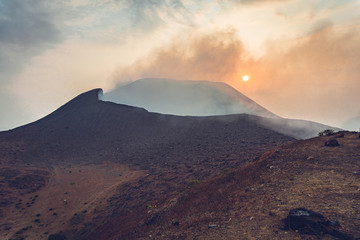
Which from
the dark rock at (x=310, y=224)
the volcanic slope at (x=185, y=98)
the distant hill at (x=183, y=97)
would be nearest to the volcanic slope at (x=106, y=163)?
the dark rock at (x=310, y=224)

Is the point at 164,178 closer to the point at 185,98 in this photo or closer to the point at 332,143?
the point at 332,143

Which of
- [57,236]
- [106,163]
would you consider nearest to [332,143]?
[57,236]

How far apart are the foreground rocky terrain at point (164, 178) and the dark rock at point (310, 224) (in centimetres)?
37

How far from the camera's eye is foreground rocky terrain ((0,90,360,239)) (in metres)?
13.3

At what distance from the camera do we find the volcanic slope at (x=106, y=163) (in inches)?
1056

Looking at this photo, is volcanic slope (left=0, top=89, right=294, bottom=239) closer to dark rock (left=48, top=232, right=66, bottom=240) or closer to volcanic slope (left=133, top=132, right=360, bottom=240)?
dark rock (left=48, top=232, right=66, bottom=240)

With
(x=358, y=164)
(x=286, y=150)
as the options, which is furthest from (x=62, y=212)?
(x=358, y=164)

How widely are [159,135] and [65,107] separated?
49627mm

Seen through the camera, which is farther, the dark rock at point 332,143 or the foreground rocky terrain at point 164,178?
the dark rock at point 332,143

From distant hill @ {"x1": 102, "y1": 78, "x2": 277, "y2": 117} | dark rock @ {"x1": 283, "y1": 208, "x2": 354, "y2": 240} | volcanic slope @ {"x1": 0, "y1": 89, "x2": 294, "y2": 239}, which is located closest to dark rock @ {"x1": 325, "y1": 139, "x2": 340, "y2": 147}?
volcanic slope @ {"x1": 0, "y1": 89, "x2": 294, "y2": 239}

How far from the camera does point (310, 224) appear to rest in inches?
412

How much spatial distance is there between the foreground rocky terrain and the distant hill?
1588 inches

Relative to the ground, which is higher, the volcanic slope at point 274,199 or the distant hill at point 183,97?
the distant hill at point 183,97

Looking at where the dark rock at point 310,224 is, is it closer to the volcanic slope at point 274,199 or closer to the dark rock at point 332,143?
the volcanic slope at point 274,199
